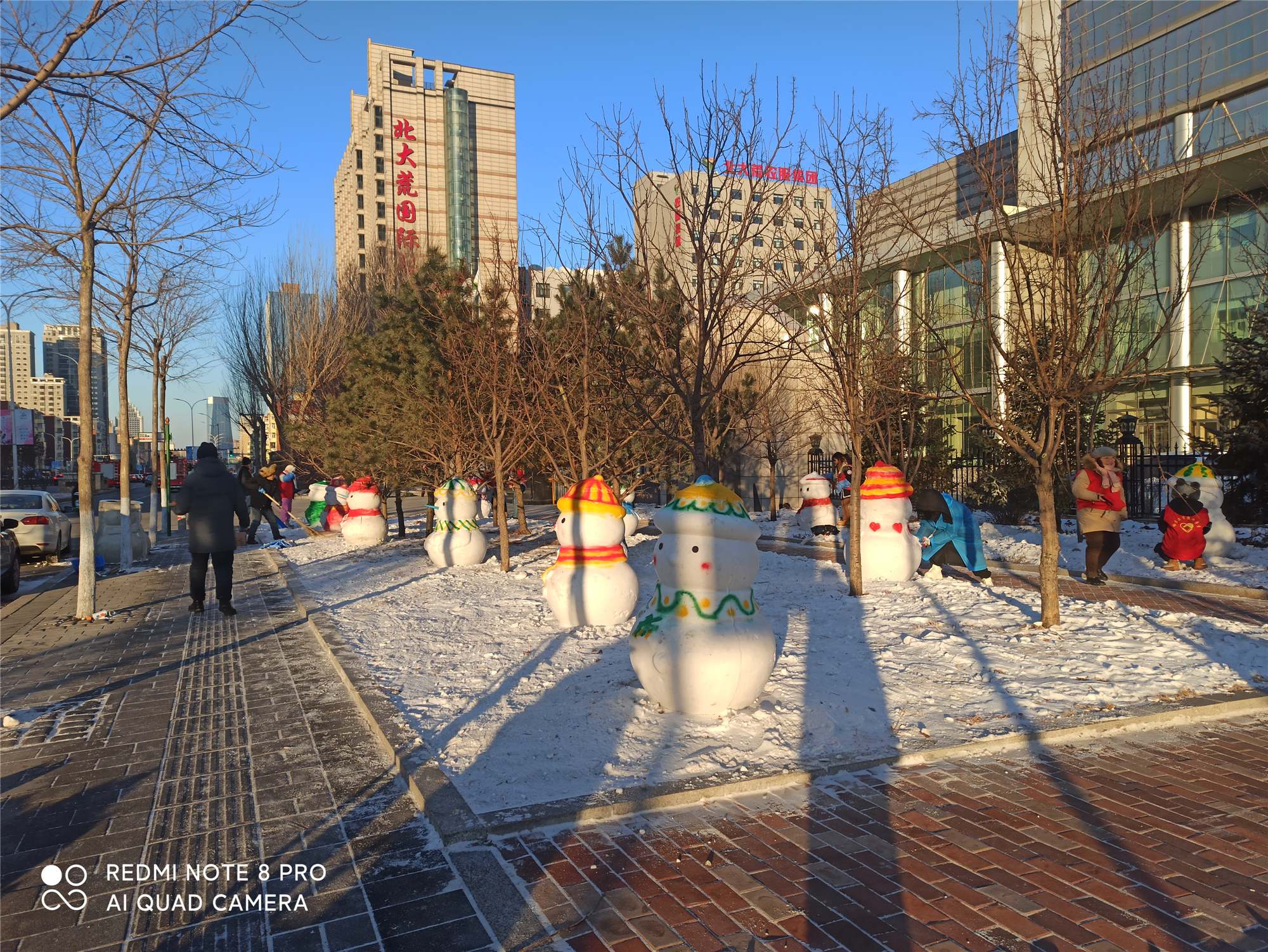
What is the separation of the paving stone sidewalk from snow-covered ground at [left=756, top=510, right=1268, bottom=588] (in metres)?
9.14

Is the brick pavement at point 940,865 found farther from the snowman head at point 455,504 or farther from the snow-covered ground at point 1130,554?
the snowman head at point 455,504

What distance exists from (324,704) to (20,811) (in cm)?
198

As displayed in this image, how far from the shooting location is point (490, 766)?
4586mm

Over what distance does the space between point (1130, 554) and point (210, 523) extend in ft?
40.8

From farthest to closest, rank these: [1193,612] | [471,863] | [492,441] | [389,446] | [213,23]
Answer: [389,446]
[492,441]
[1193,612]
[213,23]
[471,863]

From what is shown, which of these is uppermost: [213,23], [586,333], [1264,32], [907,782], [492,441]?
[1264,32]

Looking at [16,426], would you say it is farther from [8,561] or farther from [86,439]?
[86,439]

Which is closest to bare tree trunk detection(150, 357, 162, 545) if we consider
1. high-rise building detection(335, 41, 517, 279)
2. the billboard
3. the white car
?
the white car

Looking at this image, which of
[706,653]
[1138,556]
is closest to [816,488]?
[1138,556]

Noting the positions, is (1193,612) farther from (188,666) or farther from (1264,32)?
(1264,32)

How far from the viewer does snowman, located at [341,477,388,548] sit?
16312 millimetres

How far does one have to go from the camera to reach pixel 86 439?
9328mm

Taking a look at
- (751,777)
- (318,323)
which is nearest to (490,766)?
(751,777)

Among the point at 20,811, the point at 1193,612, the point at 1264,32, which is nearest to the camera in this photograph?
the point at 20,811
